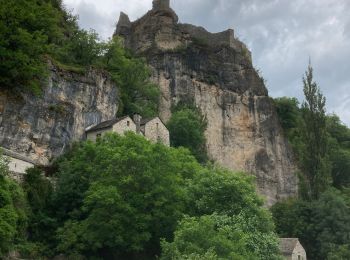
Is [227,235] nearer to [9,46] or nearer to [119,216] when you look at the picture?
[119,216]

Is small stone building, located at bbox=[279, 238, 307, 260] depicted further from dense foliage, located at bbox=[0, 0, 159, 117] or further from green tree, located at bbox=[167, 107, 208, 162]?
dense foliage, located at bbox=[0, 0, 159, 117]

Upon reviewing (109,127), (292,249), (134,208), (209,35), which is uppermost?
(209,35)

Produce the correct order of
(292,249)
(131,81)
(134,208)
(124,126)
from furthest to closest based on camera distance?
(131,81) → (124,126) → (292,249) → (134,208)

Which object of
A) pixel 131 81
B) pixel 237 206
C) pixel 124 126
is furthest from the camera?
pixel 131 81

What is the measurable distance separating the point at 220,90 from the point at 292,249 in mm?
25028

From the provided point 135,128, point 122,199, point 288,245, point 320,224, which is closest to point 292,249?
point 288,245

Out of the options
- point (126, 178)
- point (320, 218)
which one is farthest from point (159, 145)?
point (320, 218)

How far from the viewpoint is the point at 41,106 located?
Answer: 42094 millimetres

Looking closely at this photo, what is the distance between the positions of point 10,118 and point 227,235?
18.0 m

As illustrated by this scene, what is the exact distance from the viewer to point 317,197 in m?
50.5

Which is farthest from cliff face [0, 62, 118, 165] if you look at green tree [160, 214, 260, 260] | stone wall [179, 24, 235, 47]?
stone wall [179, 24, 235, 47]

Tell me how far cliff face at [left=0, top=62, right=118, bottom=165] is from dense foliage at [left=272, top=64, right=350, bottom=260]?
1793 cm

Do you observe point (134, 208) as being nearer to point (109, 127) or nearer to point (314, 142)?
point (109, 127)

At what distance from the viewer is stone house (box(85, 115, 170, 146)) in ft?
145
